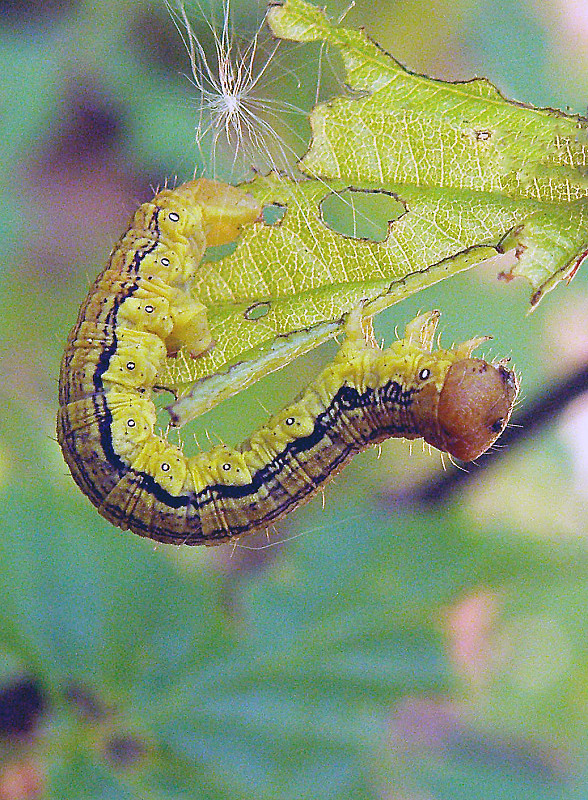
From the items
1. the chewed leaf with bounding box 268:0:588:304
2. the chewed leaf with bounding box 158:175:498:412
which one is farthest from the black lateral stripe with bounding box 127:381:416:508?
the chewed leaf with bounding box 268:0:588:304

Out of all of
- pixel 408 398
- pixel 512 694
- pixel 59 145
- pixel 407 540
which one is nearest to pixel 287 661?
pixel 407 540

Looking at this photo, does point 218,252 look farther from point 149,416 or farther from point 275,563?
point 275,563

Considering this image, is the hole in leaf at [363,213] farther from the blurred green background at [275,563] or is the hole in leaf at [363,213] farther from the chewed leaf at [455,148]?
the chewed leaf at [455,148]

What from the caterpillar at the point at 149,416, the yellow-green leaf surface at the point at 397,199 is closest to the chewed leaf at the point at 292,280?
the yellow-green leaf surface at the point at 397,199

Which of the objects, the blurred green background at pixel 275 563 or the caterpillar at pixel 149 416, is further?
the blurred green background at pixel 275 563

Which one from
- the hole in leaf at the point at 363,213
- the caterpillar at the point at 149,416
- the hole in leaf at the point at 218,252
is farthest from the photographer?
the hole in leaf at the point at 218,252

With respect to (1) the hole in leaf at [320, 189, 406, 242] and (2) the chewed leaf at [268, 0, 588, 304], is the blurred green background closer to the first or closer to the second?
(1) the hole in leaf at [320, 189, 406, 242]

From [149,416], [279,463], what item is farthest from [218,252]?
[279,463]
